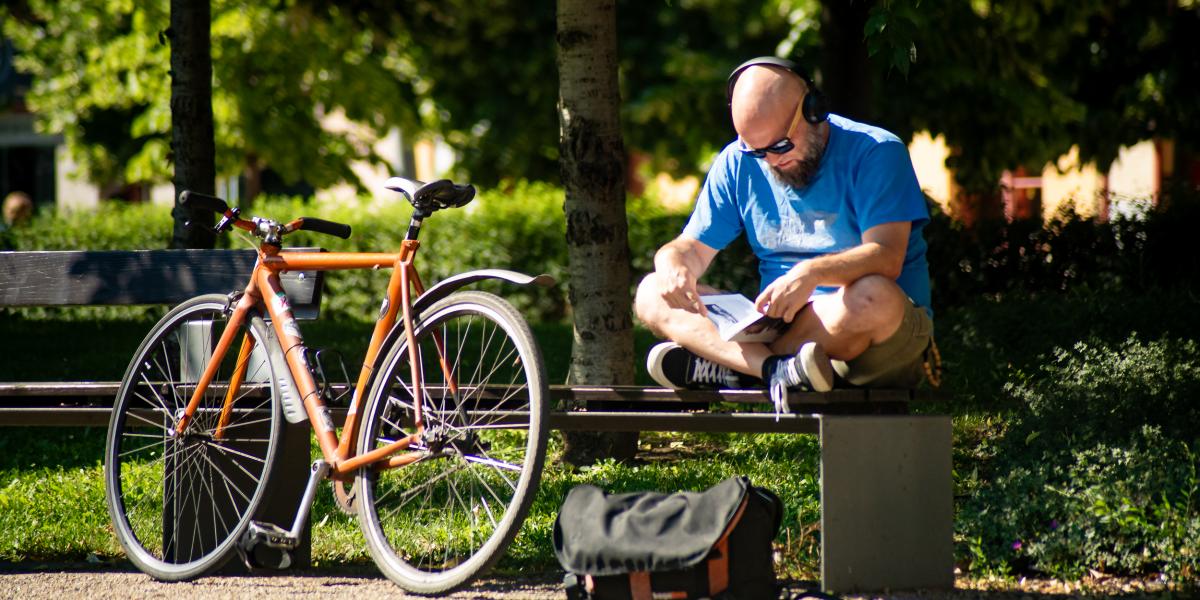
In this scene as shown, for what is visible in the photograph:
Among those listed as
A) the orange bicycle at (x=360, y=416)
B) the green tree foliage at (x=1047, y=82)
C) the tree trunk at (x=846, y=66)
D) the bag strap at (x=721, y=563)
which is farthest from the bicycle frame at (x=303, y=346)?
the green tree foliage at (x=1047, y=82)

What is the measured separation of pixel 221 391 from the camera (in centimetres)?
467

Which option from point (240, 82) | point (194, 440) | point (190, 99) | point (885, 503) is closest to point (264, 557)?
point (194, 440)

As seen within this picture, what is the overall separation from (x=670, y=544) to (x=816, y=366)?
67 cm

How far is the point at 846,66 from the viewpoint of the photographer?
10.5 m

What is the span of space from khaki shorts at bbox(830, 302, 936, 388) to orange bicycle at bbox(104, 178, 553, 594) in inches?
38.4

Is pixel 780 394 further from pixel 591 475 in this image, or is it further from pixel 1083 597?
pixel 591 475

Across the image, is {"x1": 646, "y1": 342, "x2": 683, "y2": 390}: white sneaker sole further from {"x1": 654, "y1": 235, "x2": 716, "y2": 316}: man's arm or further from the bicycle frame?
the bicycle frame

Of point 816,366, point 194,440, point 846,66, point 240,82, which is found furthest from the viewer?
point 240,82

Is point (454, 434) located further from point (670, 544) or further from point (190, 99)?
point (190, 99)

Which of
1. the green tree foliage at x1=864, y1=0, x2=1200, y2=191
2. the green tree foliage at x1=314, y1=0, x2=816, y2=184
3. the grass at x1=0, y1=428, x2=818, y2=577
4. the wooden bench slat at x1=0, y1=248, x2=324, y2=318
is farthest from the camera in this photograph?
the green tree foliage at x1=314, y1=0, x2=816, y2=184

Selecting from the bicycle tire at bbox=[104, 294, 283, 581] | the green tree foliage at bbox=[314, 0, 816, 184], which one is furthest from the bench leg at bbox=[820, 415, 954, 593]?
the green tree foliage at bbox=[314, 0, 816, 184]

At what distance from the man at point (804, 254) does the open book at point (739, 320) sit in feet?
0.11

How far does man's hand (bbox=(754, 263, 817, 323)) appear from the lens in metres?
4.02

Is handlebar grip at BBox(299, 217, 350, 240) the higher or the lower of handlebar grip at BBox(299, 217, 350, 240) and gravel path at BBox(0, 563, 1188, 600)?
the higher
